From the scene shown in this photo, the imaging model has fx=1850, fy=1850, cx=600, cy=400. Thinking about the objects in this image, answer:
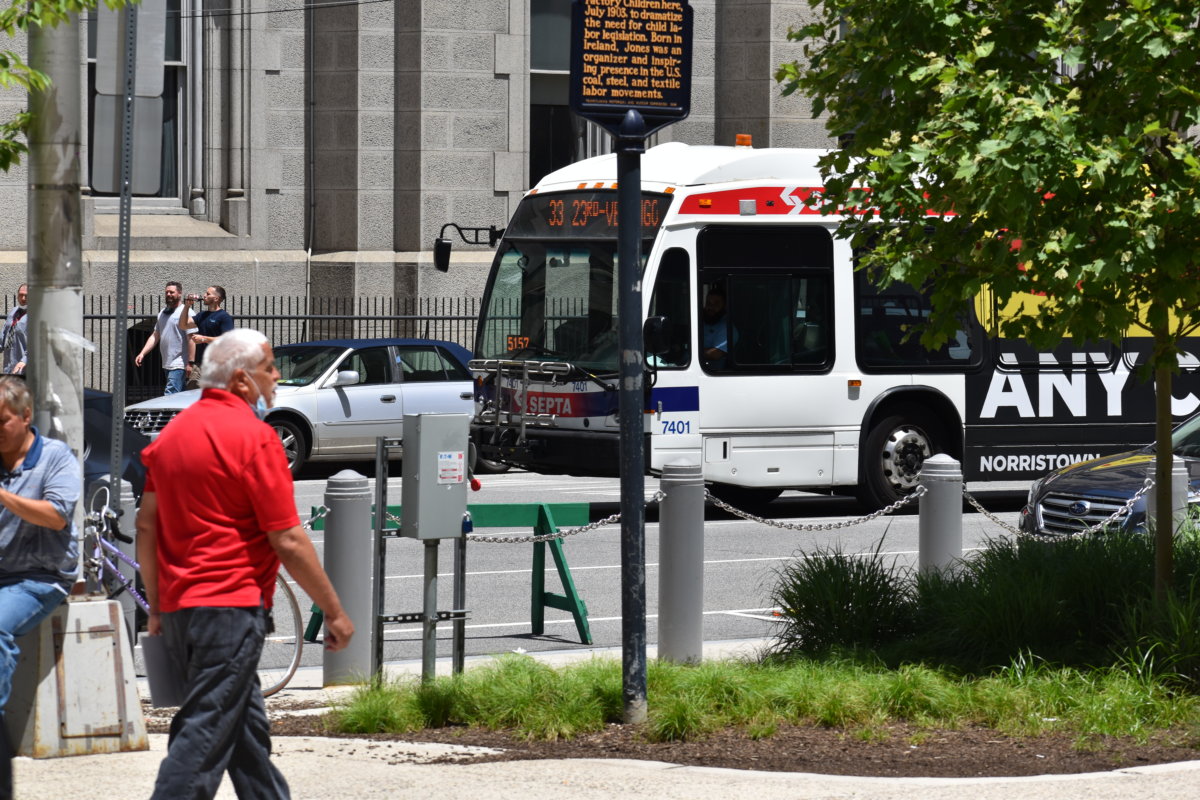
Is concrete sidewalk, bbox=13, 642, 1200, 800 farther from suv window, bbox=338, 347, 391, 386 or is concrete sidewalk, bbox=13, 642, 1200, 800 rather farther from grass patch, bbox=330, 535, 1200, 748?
suv window, bbox=338, 347, 391, 386

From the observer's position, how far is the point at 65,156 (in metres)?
7.54

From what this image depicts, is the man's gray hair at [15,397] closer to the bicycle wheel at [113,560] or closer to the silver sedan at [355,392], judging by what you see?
the bicycle wheel at [113,560]

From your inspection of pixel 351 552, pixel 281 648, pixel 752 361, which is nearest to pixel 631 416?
pixel 351 552

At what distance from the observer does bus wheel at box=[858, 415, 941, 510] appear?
664 inches

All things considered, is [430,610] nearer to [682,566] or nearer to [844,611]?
[682,566]

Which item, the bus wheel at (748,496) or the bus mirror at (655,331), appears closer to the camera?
the bus mirror at (655,331)

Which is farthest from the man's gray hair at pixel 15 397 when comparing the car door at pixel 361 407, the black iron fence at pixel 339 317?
the black iron fence at pixel 339 317

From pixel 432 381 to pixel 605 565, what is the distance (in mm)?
6958

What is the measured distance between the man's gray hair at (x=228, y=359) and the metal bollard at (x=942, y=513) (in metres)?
5.88

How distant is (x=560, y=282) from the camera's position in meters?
16.8

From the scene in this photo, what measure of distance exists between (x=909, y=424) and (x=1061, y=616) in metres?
8.77

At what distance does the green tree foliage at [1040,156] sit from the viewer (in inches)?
303

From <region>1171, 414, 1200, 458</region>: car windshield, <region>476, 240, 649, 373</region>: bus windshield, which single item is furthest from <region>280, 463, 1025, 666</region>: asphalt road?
<region>1171, 414, 1200, 458</region>: car windshield

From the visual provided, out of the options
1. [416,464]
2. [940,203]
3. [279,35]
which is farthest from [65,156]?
[279,35]
